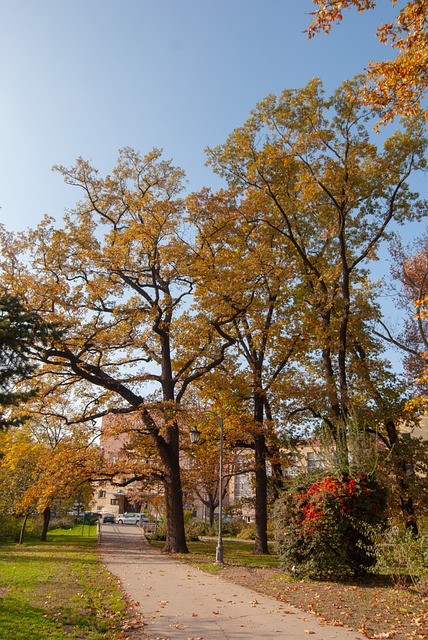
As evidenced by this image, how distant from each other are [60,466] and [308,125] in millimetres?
15914

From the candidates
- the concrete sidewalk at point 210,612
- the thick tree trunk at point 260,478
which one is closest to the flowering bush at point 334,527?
the concrete sidewalk at point 210,612

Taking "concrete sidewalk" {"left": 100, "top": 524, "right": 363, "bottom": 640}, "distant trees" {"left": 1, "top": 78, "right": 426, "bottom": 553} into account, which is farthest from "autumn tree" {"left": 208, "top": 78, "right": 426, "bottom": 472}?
"concrete sidewalk" {"left": 100, "top": 524, "right": 363, "bottom": 640}

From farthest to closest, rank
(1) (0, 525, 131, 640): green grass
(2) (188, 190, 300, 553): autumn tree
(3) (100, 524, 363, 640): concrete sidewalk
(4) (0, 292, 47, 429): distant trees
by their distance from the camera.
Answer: (2) (188, 190, 300, 553): autumn tree
(4) (0, 292, 47, 429): distant trees
(3) (100, 524, 363, 640): concrete sidewalk
(1) (0, 525, 131, 640): green grass

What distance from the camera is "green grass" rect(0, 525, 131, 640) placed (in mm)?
6699

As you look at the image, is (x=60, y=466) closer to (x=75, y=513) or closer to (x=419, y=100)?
(x=419, y=100)

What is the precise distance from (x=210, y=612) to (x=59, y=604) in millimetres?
2531

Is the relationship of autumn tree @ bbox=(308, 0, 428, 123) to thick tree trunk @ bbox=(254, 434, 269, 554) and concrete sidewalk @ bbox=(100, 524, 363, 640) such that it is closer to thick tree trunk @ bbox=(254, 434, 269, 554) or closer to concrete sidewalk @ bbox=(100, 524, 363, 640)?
concrete sidewalk @ bbox=(100, 524, 363, 640)

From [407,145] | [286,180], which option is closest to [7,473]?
[286,180]

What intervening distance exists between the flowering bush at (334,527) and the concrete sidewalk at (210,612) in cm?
182

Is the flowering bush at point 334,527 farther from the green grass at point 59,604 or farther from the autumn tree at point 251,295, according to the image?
the autumn tree at point 251,295

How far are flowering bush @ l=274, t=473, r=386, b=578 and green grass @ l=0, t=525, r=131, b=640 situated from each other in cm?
436

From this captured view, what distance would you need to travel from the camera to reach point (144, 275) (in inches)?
772

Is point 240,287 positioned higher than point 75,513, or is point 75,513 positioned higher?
point 240,287

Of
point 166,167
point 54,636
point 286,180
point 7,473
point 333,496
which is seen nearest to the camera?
point 54,636
